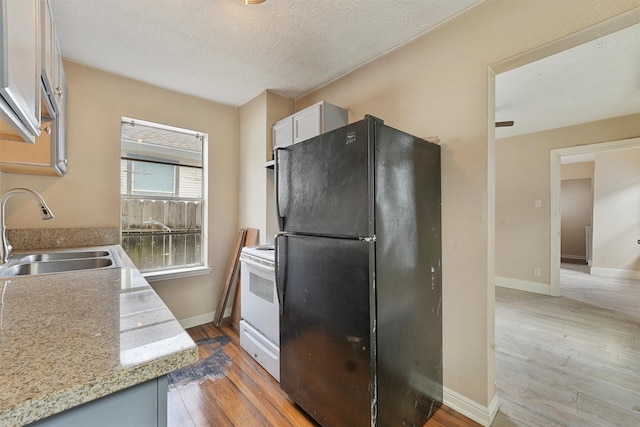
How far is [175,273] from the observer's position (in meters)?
2.84

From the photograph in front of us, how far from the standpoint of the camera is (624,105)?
3238 millimetres

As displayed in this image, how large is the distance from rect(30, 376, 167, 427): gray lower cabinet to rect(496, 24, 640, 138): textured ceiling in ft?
10.8

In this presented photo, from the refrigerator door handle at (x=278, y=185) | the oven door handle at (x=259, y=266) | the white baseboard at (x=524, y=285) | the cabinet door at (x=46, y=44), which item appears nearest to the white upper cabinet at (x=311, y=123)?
the refrigerator door handle at (x=278, y=185)

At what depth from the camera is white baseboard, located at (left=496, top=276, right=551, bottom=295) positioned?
4086 mm

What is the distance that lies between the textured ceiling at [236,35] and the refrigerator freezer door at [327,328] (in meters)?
1.49

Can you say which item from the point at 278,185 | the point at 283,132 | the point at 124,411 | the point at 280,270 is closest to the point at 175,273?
the point at 280,270

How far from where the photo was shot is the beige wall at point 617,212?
4.90 metres

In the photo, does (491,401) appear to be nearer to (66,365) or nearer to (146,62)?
(66,365)

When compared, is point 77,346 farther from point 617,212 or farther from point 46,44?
point 617,212

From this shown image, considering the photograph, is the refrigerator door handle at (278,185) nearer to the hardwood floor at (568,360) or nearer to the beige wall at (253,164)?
the beige wall at (253,164)

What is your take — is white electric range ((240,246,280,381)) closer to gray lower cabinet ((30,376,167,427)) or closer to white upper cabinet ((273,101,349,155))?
white upper cabinet ((273,101,349,155))

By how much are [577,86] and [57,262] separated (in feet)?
15.9

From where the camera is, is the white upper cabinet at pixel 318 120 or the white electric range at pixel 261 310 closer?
the white electric range at pixel 261 310

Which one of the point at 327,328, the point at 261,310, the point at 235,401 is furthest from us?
the point at 261,310
